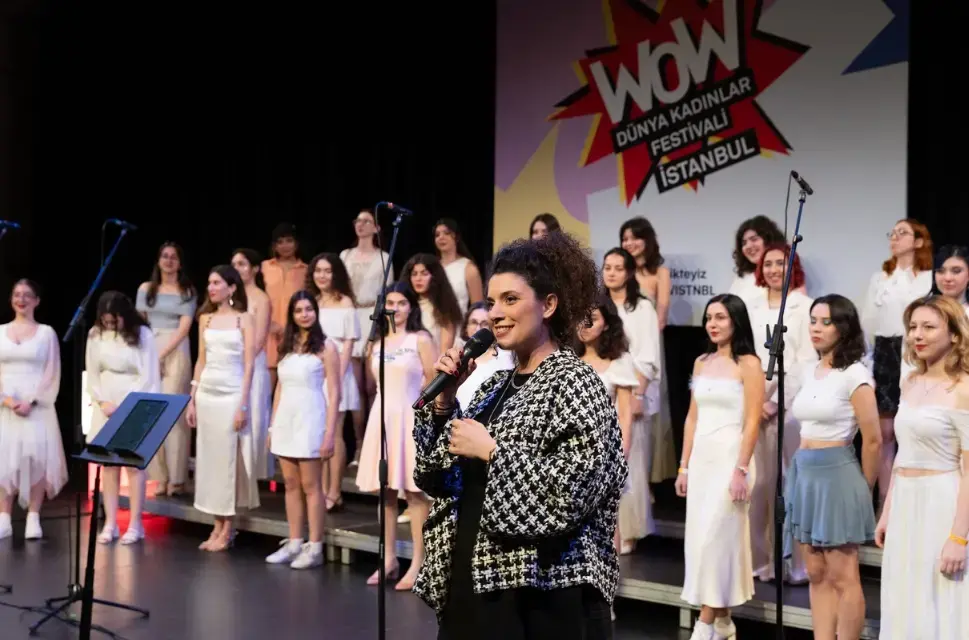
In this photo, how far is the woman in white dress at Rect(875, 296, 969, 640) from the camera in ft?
11.9

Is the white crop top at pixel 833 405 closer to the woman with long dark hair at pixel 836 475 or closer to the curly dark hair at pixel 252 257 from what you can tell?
the woman with long dark hair at pixel 836 475

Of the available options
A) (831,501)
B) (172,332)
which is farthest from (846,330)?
(172,332)

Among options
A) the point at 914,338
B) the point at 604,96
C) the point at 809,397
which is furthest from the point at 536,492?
the point at 604,96

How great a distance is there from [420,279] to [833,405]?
2528 mm

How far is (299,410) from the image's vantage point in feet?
20.1

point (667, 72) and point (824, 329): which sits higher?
point (667, 72)

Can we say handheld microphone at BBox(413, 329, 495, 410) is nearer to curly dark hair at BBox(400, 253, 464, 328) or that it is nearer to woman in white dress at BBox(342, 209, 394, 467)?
curly dark hair at BBox(400, 253, 464, 328)

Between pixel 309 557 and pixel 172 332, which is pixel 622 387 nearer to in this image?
pixel 309 557

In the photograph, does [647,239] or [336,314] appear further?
[336,314]

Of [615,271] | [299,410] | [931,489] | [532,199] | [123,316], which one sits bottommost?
[931,489]

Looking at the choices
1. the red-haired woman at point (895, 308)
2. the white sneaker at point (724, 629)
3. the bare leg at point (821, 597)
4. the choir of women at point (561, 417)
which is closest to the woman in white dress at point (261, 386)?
the choir of women at point (561, 417)

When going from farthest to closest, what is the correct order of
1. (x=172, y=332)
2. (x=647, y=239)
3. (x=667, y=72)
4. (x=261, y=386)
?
(x=172, y=332), (x=261, y=386), (x=667, y=72), (x=647, y=239)

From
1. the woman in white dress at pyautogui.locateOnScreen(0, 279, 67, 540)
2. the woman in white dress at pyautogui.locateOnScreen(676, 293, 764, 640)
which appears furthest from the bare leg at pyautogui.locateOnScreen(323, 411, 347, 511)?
the woman in white dress at pyautogui.locateOnScreen(676, 293, 764, 640)

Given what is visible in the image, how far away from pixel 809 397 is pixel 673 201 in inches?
110
